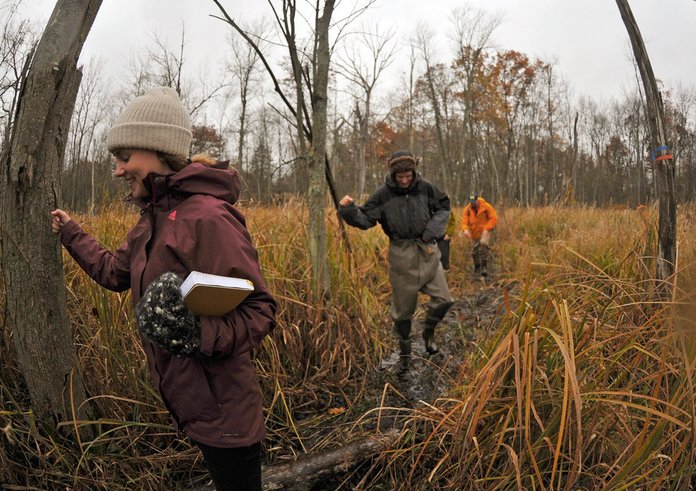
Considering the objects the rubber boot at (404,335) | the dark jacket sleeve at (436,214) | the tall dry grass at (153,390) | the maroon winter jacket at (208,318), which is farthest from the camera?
the rubber boot at (404,335)

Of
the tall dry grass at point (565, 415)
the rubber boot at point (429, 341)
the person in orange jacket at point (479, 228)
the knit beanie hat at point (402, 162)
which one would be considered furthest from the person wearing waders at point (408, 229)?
the person in orange jacket at point (479, 228)

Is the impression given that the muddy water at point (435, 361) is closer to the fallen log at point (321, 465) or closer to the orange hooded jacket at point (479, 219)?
the fallen log at point (321, 465)

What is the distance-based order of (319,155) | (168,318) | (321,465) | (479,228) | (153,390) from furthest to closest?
1. (479,228)
2. (319,155)
3. (153,390)
4. (321,465)
5. (168,318)

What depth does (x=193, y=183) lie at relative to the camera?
53.1 inches

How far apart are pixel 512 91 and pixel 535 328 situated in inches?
1193

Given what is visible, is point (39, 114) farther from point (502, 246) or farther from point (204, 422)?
point (502, 246)

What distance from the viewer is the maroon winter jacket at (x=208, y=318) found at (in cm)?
126

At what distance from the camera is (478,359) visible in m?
2.52

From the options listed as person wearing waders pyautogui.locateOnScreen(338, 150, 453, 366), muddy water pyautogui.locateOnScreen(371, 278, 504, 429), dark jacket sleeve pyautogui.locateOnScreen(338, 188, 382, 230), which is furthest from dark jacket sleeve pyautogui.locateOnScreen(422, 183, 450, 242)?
muddy water pyautogui.locateOnScreen(371, 278, 504, 429)

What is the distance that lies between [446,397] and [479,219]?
20.2 feet

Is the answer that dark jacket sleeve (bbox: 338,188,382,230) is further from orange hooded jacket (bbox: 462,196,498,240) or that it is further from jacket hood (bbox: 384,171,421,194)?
orange hooded jacket (bbox: 462,196,498,240)

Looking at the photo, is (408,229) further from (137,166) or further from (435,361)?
(137,166)

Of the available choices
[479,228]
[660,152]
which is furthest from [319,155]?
[479,228]

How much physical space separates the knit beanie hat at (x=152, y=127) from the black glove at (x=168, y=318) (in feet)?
1.72
